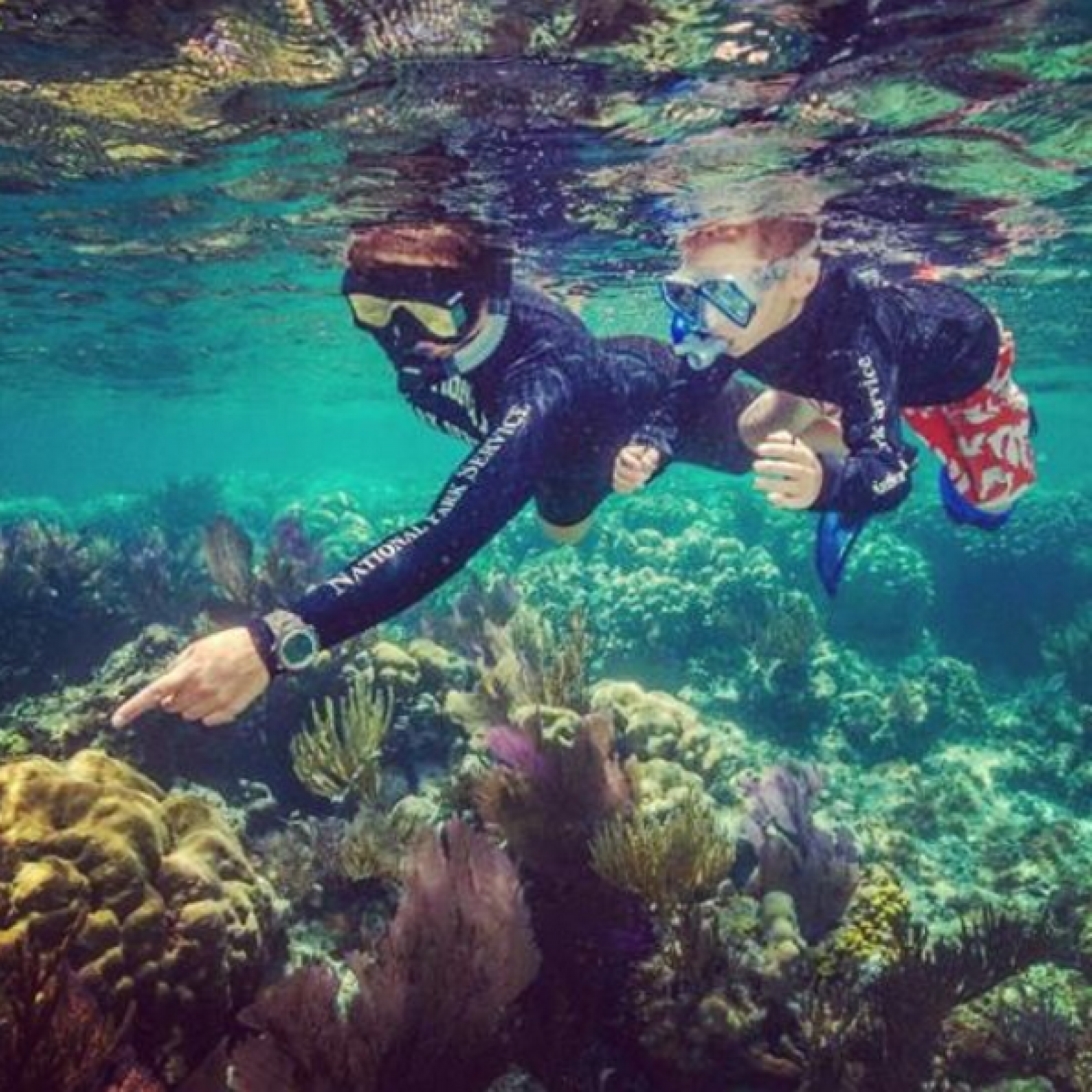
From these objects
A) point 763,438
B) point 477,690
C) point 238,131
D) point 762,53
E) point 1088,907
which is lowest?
point 1088,907

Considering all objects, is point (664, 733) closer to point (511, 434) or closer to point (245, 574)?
point (511, 434)

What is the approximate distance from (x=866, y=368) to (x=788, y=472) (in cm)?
134

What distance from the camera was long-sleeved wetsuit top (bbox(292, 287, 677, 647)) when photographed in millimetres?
3568

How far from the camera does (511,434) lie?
4.02m

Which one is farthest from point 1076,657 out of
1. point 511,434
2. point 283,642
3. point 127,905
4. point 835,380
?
point 283,642

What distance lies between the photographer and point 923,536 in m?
21.7

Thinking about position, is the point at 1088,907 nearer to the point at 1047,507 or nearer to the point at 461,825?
the point at 461,825

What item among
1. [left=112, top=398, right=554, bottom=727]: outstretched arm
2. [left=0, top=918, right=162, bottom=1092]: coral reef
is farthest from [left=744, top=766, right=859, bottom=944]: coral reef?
[left=0, top=918, right=162, bottom=1092]: coral reef

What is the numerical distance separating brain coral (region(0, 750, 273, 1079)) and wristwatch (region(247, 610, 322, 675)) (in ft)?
6.52

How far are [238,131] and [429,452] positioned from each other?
140167mm

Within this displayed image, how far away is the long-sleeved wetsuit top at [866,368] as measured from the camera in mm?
4773

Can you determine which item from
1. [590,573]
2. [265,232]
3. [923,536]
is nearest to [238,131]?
[265,232]

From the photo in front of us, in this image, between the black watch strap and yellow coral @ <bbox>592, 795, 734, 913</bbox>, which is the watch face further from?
yellow coral @ <bbox>592, 795, 734, 913</bbox>

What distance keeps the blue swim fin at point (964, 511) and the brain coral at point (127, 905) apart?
625cm
